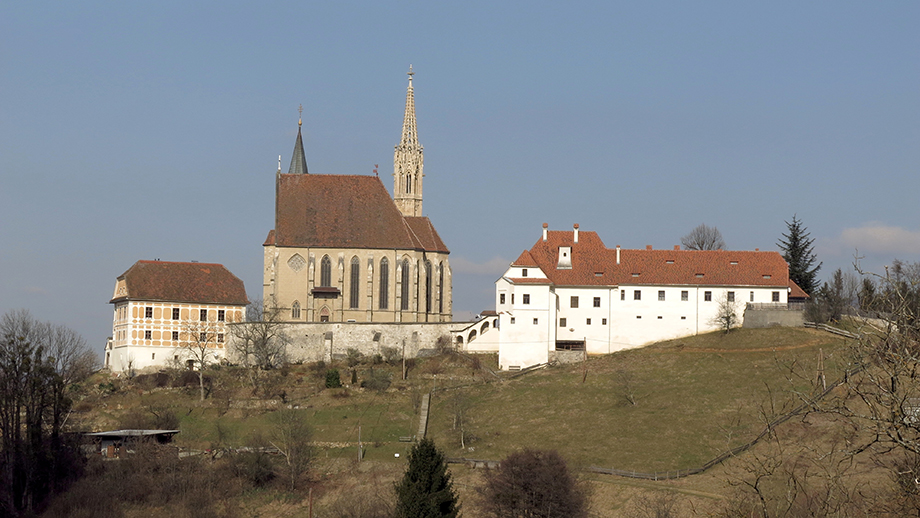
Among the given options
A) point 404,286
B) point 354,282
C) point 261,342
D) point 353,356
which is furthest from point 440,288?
point 261,342

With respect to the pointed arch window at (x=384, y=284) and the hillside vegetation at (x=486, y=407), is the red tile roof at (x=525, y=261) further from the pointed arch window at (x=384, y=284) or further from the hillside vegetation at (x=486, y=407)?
the pointed arch window at (x=384, y=284)

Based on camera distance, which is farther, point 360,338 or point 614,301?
point 360,338

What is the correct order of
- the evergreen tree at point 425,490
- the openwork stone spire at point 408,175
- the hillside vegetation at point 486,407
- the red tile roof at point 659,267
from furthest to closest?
the openwork stone spire at point 408,175 → the red tile roof at point 659,267 → the hillside vegetation at point 486,407 → the evergreen tree at point 425,490

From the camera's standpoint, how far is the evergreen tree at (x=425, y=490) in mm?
41344

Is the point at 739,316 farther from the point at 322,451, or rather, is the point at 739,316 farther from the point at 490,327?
the point at 322,451

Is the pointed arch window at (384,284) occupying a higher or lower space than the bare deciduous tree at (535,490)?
higher

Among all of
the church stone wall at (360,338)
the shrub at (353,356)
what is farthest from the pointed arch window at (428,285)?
the shrub at (353,356)

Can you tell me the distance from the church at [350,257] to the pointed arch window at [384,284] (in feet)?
0.28

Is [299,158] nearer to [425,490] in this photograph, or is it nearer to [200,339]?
[200,339]

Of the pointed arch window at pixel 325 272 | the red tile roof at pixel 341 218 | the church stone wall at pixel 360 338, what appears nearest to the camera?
the church stone wall at pixel 360 338

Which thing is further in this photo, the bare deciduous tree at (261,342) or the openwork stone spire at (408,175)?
the openwork stone spire at (408,175)

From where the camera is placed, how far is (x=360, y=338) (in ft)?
265

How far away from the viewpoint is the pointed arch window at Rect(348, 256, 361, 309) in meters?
87.6

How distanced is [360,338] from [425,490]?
130 ft
